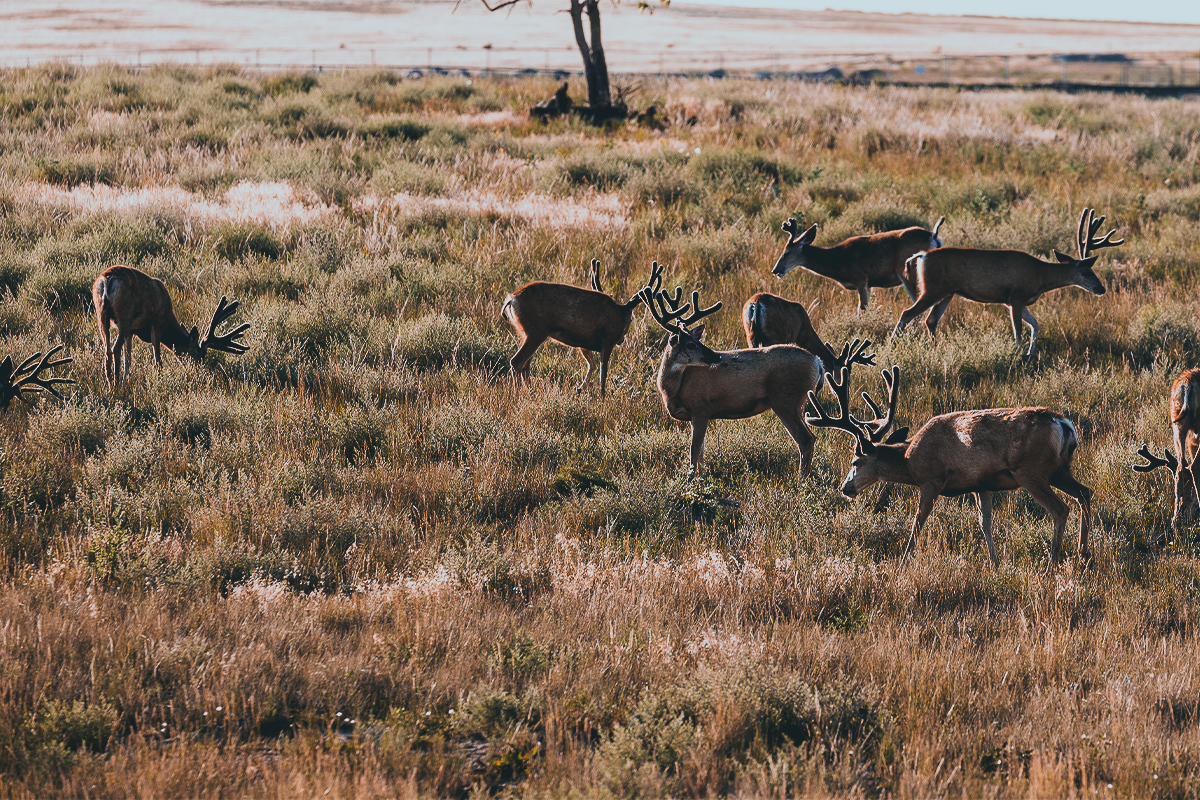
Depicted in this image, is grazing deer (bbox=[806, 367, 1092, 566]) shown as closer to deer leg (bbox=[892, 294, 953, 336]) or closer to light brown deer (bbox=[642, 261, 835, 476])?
light brown deer (bbox=[642, 261, 835, 476])

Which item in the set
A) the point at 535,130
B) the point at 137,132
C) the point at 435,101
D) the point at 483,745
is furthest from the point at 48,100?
the point at 483,745

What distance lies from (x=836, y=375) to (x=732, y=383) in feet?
5.05

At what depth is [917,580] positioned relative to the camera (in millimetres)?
A: 5879

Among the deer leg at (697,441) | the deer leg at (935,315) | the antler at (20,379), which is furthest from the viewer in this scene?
the deer leg at (935,315)

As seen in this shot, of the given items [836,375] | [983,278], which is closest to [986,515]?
[836,375]

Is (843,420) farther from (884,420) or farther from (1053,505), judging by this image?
(1053,505)

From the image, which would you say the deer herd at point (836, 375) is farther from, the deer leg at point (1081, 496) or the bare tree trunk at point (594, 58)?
the bare tree trunk at point (594, 58)

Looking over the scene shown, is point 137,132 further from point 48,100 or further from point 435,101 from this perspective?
point 435,101

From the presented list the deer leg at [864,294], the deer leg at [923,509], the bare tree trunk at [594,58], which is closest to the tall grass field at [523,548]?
the deer leg at [923,509]

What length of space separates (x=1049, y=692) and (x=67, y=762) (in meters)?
4.23

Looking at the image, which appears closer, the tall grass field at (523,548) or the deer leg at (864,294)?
the tall grass field at (523,548)

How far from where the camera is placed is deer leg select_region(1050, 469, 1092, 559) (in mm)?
6395

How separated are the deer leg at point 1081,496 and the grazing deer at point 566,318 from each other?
394 cm

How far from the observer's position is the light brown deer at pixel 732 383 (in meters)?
7.69
